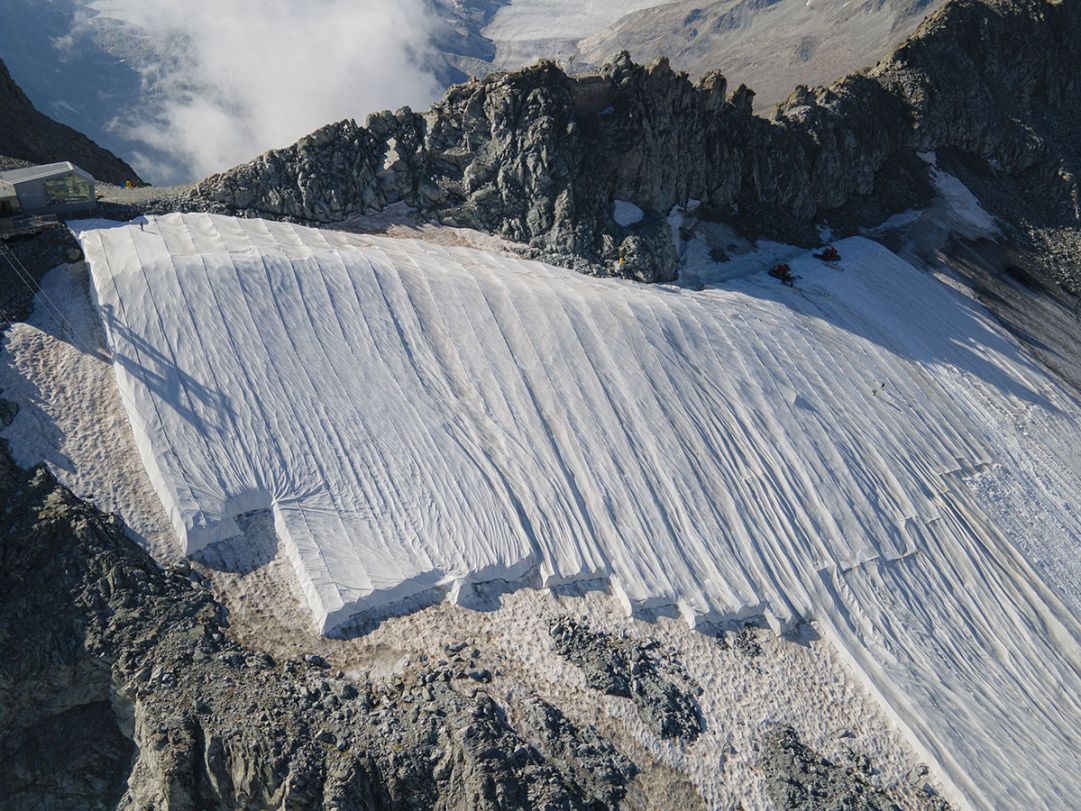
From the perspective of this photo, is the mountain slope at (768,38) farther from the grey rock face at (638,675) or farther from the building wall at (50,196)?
the grey rock face at (638,675)

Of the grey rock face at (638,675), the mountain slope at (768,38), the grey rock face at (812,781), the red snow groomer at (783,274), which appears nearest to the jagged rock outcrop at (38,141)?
the grey rock face at (638,675)

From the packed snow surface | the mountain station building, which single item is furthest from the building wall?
the packed snow surface

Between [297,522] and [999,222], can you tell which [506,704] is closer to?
[297,522]

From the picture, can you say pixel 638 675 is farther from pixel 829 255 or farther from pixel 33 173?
pixel 829 255

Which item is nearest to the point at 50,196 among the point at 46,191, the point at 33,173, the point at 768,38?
the point at 46,191

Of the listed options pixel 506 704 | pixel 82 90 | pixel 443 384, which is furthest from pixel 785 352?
pixel 82 90

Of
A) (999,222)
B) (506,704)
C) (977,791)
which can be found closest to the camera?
(506,704)
